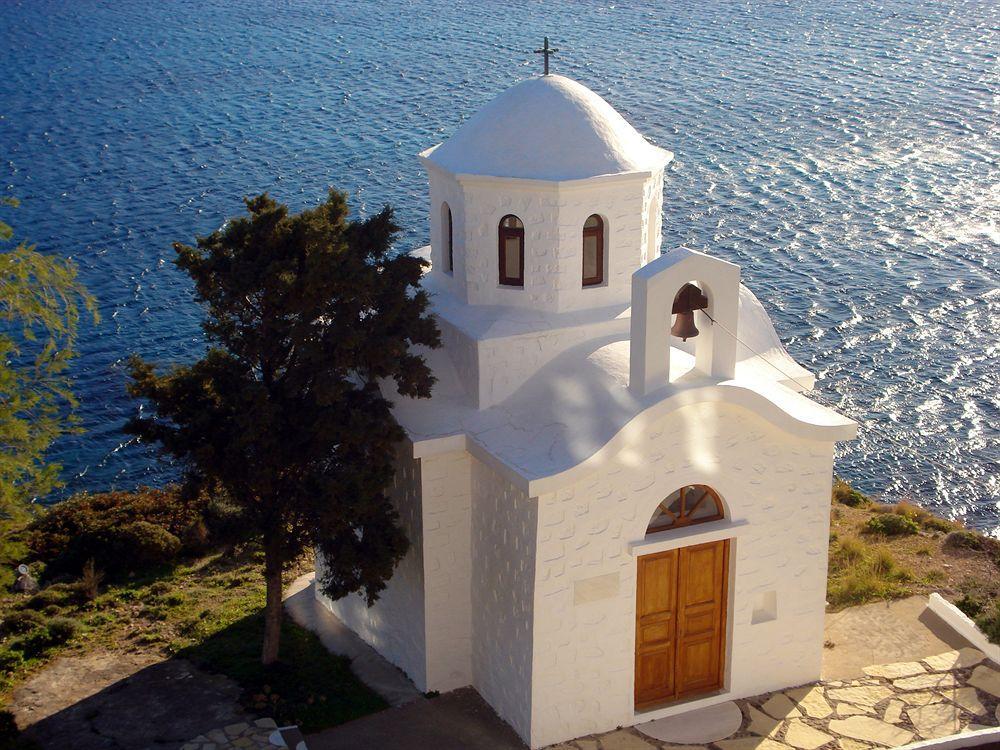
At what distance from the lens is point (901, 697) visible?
16531mm

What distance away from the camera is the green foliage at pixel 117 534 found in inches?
865

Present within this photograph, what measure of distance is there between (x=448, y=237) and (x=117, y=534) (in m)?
8.93

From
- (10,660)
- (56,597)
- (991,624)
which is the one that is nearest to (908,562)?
(991,624)

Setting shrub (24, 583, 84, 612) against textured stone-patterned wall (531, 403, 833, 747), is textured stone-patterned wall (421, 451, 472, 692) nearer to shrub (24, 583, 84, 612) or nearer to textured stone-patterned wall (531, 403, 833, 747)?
textured stone-patterned wall (531, 403, 833, 747)

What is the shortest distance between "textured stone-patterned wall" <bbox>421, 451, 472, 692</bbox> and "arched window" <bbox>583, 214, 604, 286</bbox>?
3.15 meters

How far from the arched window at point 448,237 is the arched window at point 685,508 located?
4.74m

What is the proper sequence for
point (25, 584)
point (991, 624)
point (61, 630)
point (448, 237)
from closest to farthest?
1. point (991, 624)
2. point (448, 237)
3. point (61, 630)
4. point (25, 584)

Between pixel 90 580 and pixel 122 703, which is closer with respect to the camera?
pixel 122 703

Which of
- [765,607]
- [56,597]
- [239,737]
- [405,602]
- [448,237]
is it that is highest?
[448,237]

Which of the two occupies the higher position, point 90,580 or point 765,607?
point 765,607

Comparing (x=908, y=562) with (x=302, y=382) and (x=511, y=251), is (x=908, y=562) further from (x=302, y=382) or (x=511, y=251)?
(x=302, y=382)

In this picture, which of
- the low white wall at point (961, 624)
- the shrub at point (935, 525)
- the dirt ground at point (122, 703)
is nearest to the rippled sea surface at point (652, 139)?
the shrub at point (935, 525)

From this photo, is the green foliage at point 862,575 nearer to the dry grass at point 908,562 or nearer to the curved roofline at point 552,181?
the dry grass at point 908,562

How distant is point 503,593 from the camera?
15.9m
